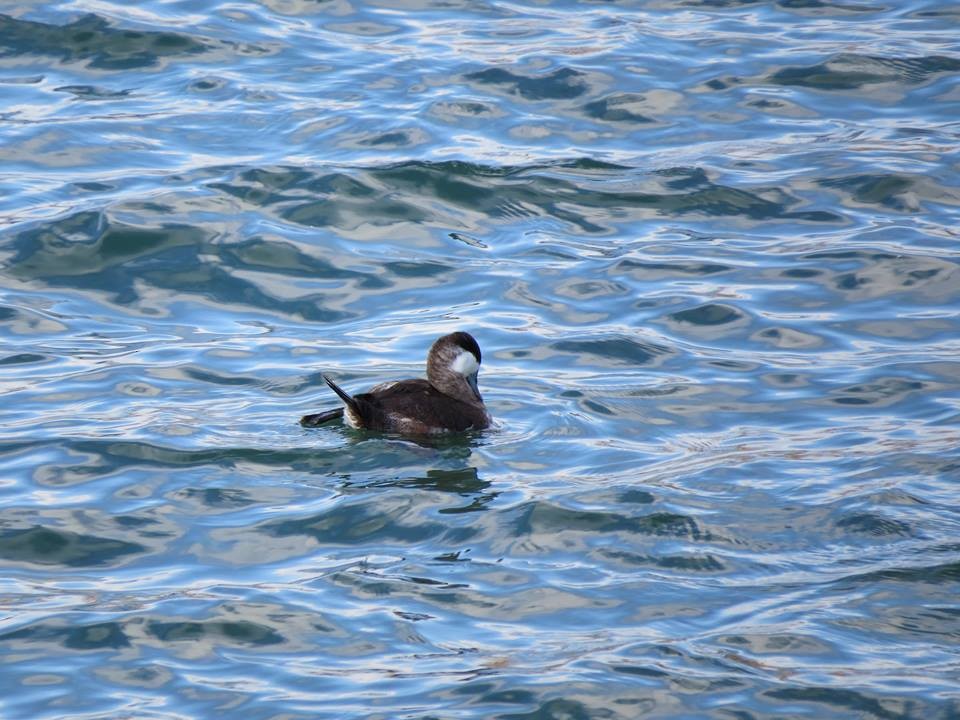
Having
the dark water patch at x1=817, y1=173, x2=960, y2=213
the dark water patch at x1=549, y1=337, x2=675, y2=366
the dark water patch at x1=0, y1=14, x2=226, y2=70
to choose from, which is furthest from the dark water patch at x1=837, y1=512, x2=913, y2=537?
the dark water patch at x1=0, y1=14, x2=226, y2=70

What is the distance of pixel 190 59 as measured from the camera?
17.3m

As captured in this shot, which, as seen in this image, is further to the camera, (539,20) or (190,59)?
(539,20)

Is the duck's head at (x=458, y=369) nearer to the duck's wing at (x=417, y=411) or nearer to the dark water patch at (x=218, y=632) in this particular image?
the duck's wing at (x=417, y=411)

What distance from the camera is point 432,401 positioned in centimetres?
1007

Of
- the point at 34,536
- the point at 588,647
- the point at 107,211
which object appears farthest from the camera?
the point at 107,211

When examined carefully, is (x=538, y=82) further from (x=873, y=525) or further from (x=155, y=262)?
(x=873, y=525)

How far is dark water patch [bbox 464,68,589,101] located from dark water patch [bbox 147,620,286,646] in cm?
997

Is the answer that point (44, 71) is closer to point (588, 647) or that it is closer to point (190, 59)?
point (190, 59)

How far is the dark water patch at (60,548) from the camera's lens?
26.9ft

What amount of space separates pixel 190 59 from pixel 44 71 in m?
1.54

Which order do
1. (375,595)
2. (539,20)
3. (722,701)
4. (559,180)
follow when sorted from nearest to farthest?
1. (722,701)
2. (375,595)
3. (559,180)
4. (539,20)

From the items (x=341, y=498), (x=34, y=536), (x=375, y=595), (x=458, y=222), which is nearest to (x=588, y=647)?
(x=375, y=595)

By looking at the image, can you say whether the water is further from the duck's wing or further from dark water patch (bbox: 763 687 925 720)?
the duck's wing

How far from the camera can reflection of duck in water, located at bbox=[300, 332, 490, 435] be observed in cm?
984
